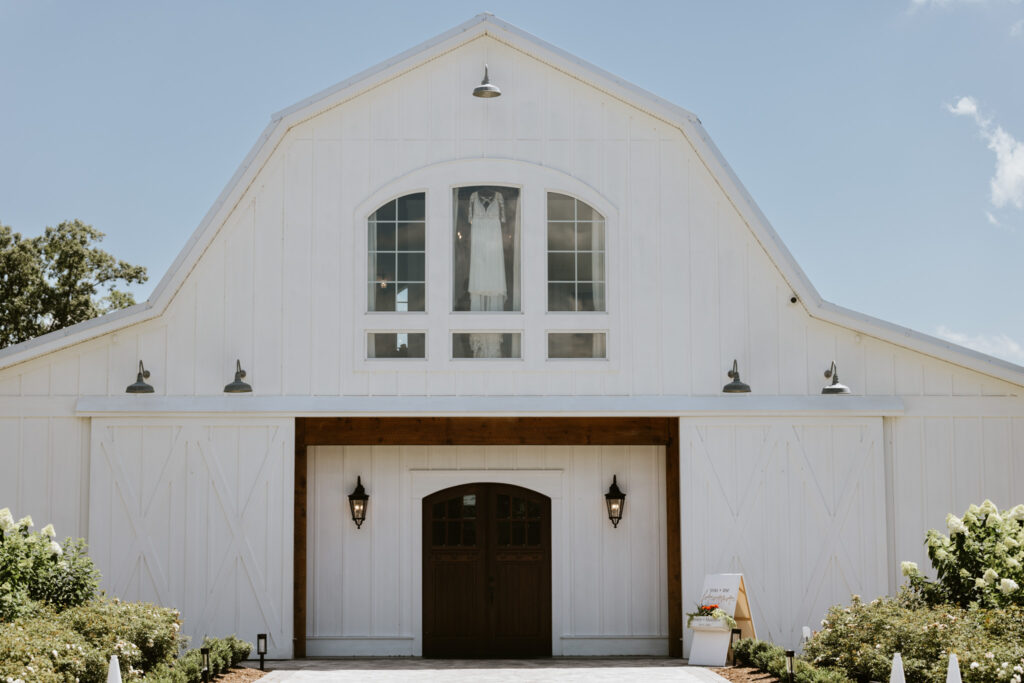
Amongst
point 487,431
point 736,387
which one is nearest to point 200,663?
point 487,431

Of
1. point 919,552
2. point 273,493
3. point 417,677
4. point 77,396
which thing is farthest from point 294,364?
point 919,552

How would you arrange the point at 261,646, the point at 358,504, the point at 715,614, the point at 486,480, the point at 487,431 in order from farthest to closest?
1. the point at 486,480
2. the point at 358,504
3. the point at 487,431
4. the point at 261,646
5. the point at 715,614

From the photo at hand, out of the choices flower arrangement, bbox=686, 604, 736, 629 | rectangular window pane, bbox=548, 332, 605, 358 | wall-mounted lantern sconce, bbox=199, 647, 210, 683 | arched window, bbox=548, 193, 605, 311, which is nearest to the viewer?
wall-mounted lantern sconce, bbox=199, 647, 210, 683

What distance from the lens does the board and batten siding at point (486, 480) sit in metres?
16.2

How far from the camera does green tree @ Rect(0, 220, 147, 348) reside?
1204 inches

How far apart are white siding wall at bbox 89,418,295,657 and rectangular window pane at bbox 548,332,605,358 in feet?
11.2

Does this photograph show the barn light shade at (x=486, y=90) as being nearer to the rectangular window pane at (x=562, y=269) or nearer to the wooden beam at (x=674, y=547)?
the rectangular window pane at (x=562, y=269)

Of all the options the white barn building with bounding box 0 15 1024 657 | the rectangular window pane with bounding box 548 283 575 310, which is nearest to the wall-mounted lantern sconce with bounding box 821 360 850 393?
the white barn building with bounding box 0 15 1024 657

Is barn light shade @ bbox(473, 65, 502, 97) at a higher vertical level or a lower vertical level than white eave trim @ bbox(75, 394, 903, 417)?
higher

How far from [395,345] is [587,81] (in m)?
4.13

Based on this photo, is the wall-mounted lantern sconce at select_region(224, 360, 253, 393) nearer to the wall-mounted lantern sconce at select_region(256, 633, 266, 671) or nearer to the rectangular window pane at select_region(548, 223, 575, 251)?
the wall-mounted lantern sconce at select_region(256, 633, 266, 671)

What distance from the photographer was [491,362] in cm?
1552

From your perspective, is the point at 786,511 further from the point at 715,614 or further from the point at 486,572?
the point at 486,572

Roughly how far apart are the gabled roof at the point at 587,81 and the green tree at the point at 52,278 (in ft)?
54.2
